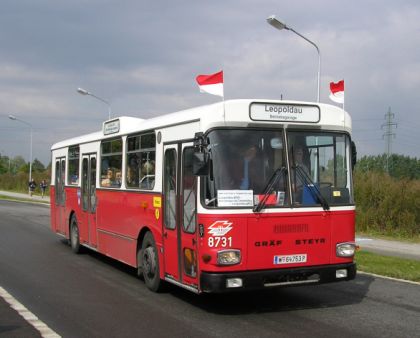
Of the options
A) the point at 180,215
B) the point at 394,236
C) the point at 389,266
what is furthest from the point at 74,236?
the point at 394,236

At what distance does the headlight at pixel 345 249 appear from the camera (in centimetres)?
780

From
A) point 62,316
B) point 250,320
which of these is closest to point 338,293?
point 250,320

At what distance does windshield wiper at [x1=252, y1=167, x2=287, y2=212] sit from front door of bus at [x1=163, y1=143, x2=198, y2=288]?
86 centimetres

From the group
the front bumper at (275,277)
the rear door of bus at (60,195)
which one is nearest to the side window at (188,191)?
the front bumper at (275,277)

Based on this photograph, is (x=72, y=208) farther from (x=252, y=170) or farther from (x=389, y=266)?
A: (x=252, y=170)

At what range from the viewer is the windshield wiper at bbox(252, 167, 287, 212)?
23.9ft

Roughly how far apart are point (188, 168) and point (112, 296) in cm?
240

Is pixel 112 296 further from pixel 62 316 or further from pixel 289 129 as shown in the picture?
pixel 289 129

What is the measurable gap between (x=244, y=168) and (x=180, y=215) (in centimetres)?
127

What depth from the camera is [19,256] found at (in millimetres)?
12789

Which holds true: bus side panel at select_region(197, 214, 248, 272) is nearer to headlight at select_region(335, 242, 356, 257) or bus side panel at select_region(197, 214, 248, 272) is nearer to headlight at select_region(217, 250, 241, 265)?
headlight at select_region(217, 250, 241, 265)

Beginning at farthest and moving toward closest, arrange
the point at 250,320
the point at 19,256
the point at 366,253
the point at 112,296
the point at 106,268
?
the point at 366,253 < the point at 19,256 < the point at 106,268 < the point at 112,296 < the point at 250,320

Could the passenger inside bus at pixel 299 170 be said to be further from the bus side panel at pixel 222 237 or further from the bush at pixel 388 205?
the bush at pixel 388 205

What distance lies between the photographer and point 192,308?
7887 mm
